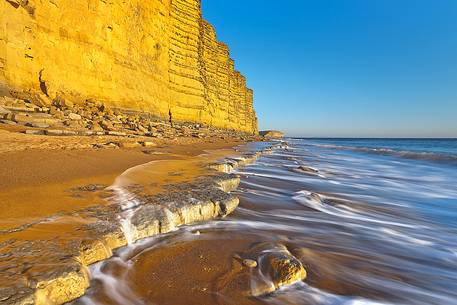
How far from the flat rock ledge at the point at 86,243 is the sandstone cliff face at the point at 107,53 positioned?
852 centimetres

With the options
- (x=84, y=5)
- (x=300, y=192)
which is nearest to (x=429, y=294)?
(x=300, y=192)

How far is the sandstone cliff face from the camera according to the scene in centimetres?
958

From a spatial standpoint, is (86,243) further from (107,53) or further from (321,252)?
(107,53)

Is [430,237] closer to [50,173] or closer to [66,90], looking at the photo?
[50,173]

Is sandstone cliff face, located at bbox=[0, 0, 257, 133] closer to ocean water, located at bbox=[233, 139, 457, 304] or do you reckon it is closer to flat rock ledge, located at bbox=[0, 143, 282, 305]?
flat rock ledge, located at bbox=[0, 143, 282, 305]

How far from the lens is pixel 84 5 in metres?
12.8

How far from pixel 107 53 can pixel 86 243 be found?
14007 millimetres

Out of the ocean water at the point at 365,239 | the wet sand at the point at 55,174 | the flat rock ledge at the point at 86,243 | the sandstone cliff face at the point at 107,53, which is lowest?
the ocean water at the point at 365,239

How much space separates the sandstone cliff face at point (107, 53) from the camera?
9.58 m

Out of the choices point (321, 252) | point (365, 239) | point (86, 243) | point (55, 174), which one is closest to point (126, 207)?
point (86, 243)

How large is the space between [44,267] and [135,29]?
1794cm

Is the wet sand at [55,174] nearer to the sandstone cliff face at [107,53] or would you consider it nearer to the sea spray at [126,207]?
the sea spray at [126,207]

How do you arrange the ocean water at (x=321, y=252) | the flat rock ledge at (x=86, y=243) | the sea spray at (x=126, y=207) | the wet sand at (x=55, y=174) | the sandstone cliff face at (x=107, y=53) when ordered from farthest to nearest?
the sandstone cliff face at (x=107, y=53) < the wet sand at (x=55, y=174) < the sea spray at (x=126, y=207) < the ocean water at (x=321, y=252) < the flat rock ledge at (x=86, y=243)

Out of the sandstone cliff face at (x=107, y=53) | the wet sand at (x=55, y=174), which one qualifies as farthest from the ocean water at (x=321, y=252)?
the sandstone cliff face at (x=107, y=53)
